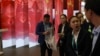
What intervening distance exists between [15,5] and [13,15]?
0.45 meters

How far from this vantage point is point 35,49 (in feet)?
32.3

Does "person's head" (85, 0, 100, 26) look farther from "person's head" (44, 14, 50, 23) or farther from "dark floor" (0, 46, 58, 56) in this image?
"dark floor" (0, 46, 58, 56)

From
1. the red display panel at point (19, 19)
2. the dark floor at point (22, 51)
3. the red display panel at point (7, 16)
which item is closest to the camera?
the dark floor at point (22, 51)

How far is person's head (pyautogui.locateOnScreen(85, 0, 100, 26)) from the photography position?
176cm

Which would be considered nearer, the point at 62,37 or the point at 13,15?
the point at 62,37

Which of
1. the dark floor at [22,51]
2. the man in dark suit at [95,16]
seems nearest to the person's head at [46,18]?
the dark floor at [22,51]

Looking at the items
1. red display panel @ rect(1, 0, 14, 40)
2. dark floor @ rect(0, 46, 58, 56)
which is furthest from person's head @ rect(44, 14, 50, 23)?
red display panel @ rect(1, 0, 14, 40)

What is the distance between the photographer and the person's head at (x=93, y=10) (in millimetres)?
1764

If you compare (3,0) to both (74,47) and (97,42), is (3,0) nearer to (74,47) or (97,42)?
(74,47)

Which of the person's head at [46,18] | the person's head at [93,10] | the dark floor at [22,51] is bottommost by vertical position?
the dark floor at [22,51]

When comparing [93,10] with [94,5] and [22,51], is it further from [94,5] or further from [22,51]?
[22,51]

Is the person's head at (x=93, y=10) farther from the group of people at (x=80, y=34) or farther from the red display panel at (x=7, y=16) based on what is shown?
the red display panel at (x=7, y=16)

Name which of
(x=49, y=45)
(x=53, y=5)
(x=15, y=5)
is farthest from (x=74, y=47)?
(x=53, y=5)

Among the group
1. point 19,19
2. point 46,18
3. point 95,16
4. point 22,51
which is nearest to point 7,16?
point 19,19
